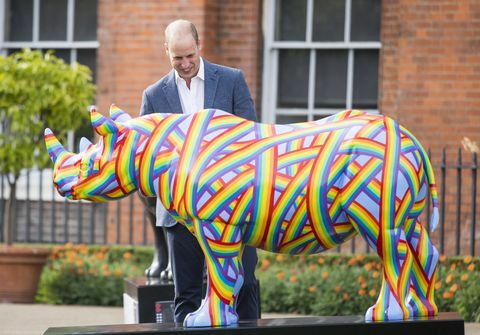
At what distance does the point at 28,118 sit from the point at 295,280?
122 inches

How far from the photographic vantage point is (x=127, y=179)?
4.95m

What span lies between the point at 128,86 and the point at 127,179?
7326 millimetres

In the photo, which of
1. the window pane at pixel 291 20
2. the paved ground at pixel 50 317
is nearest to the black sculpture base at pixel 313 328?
the paved ground at pixel 50 317

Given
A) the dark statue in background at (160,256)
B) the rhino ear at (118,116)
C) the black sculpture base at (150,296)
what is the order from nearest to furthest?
the rhino ear at (118,116)
the black sculpture base at (150,296)
the dark statue in background at (160,256)

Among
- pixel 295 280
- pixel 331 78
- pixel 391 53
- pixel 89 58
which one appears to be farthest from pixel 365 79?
pixel 89 58

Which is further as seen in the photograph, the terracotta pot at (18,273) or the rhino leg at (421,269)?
the terracotta pot at (18,273)

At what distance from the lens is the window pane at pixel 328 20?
12.0 m

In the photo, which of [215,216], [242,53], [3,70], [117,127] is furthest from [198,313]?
[242,53]

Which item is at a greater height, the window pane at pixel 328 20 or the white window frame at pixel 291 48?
the window pane at pixel 328 20

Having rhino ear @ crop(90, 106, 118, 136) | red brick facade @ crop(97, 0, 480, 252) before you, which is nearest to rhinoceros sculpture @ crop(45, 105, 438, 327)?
rhino ear @ crop(90, 106, 118, 136)

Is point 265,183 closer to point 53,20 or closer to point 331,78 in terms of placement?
point 331,78

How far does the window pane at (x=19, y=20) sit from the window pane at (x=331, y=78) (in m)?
3.55

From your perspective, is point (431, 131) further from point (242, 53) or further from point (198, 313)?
point (198, 313)

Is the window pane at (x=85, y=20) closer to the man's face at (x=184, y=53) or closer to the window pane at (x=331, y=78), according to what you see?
the window pane at (x=331, y=78)
